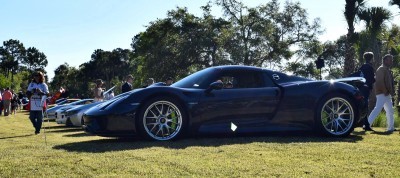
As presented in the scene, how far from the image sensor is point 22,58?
11869 centimetres

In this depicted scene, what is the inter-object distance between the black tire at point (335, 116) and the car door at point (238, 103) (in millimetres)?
777

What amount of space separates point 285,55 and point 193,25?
8.51 meters

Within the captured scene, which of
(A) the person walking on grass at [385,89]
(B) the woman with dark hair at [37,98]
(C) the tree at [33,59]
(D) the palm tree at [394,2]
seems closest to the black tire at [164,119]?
(A) the person walking on grass at [385,89]

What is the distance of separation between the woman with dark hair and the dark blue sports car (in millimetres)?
4123

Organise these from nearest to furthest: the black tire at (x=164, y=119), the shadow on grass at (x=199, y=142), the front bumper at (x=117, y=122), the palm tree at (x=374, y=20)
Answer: the shadow on grass at (x=199, y=142) < the front bumper at (x=117, y=122) < the black tire at (x=164, y=119) < the palm tree at (x=374, y=20)

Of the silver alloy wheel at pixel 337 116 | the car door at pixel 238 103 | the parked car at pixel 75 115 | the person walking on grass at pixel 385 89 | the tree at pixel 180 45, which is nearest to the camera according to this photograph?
the car door at pixel 238 103

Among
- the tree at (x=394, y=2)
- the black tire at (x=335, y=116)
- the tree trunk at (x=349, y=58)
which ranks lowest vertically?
the black tire at (x=335, y=116)

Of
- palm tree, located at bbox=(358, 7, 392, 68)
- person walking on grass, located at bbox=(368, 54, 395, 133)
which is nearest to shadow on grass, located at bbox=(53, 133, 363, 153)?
person walking on grass, located at bbox=(368, 54, 395, 133)

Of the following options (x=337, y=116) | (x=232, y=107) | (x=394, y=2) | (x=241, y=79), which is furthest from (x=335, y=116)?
(x=394, y=2)

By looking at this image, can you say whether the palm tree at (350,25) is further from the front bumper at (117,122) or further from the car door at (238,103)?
the front bumper at (117,122)

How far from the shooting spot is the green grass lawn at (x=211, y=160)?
3.92 m

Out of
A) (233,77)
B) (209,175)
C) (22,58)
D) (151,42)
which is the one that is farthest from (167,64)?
(22,58)

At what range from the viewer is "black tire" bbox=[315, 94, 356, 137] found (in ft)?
23.2

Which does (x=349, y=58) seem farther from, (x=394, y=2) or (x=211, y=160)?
(x=211, y=160)
